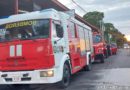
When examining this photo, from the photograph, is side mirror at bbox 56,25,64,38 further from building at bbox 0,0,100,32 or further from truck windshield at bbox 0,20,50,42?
building at bbox 0,0,100,32

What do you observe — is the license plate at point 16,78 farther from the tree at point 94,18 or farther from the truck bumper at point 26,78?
the tree at point 94,18

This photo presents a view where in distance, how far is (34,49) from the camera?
10.2 m

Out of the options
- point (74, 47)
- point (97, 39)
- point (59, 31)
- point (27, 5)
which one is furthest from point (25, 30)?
point (97, 39)

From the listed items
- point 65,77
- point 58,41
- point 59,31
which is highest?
point 59,31

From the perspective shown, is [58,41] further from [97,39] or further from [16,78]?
[97,39]

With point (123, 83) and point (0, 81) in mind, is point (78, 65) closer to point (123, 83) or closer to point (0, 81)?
point (123, 83)

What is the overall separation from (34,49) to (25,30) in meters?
0.89

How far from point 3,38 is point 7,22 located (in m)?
0.65

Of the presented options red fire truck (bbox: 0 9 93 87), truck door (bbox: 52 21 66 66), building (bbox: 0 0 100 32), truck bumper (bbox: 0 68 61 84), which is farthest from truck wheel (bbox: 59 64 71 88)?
building (bbox: 0 0 100 32)

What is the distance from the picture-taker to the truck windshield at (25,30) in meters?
10.5

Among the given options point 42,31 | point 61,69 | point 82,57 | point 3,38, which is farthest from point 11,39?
point 82,57

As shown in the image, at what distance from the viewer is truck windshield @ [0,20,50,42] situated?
1048 cm

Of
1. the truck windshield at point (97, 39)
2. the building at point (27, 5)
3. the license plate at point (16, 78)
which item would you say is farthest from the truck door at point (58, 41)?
the truck windshield at point (97, 39)

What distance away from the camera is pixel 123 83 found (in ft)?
38.7
